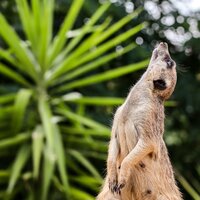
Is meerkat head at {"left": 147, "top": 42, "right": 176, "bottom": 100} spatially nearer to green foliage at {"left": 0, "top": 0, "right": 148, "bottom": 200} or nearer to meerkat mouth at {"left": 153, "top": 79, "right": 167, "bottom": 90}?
meerkat mouth at {"left": 153, "top": 79, "right": 167, "bottom": 90}

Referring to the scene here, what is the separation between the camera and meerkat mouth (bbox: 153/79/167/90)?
235cm

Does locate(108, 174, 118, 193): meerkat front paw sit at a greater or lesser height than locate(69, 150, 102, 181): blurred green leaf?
greater

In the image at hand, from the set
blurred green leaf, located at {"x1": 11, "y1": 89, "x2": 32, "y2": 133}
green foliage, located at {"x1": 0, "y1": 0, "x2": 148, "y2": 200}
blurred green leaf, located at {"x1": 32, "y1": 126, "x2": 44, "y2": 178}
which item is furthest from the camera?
green foliage, located at {"x1": 0, "y1": 0, "x2": 148, "y2": 200}

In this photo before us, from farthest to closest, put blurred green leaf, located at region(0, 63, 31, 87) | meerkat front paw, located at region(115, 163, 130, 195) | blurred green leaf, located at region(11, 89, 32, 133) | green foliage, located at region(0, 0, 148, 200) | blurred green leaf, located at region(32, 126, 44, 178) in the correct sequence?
blurred green leaf, located at region(0, 63, 31, 87) → green foliage, located at region(0, 0, 148, 200) → blurred green leaf, located at region(11, 89, 32, 133) → blurred green leaf, located at region(32, 126, 44, 178) → meerkat front paw, located at region(115, 163, 130, 195)

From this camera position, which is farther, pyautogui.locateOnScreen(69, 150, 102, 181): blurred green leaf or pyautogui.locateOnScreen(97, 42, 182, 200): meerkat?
pyautogui.locateOnScreen(69, 150, 102, 181): blurred green leaf

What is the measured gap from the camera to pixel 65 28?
285 inches

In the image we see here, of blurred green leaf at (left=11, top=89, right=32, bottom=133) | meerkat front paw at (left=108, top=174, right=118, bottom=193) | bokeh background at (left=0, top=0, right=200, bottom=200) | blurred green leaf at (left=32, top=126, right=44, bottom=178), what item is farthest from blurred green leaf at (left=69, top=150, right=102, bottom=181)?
meerkat front paw at (left=108, top=174, right=118, bottom=193)

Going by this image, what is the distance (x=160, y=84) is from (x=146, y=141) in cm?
18

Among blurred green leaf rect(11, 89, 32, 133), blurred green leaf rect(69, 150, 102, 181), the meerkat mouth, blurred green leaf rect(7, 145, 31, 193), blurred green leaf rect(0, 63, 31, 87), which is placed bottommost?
blurred green leaf rect(69, 150, 102, 181)

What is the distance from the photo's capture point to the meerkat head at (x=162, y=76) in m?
2.34

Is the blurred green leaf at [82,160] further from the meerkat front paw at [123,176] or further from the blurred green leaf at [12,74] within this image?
the meerkat front paw at [123,176]

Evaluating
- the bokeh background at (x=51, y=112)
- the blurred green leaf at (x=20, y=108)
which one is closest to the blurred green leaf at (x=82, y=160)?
the bokeh background at (x=51, y=112)

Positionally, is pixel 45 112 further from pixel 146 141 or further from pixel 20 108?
pixel 146 141

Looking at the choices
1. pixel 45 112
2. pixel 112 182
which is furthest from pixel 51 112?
pixel 112 182
